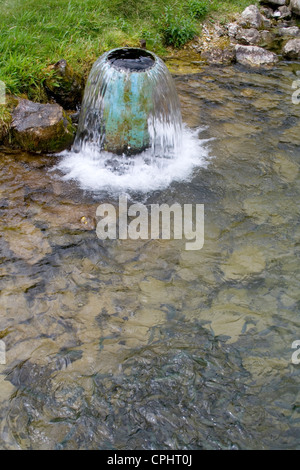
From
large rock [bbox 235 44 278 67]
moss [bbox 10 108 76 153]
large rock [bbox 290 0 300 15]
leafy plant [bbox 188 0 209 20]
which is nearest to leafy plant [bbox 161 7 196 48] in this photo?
leafy plant [bbox 188 0 209 20]

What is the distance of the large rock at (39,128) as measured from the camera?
5496 mm

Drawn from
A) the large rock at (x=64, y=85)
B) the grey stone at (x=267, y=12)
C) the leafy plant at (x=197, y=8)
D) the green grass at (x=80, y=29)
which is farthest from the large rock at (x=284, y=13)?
the large rock at (x=64, y=85)

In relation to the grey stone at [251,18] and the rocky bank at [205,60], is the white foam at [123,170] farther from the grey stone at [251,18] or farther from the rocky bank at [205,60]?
the grey stone at [251,18]

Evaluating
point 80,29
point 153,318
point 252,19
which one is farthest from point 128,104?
point 252,19

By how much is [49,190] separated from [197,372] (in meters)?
2.86

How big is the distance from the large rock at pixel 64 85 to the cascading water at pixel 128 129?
94 cm

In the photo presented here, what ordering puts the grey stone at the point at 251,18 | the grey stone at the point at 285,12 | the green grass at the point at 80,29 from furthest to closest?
the grey stone at the point at 285,12, the grey stone at the point at 251,18, the green grass at the point at 80,29

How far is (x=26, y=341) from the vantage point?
11.7 ft

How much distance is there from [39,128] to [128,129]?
3.83 feet

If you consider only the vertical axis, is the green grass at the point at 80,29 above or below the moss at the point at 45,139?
above

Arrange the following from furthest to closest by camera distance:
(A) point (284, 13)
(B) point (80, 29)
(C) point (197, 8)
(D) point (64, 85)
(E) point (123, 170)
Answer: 1. (A) point (284, 13)
2. (C) point (197, 8)
3. (B) point (80, 29)
4. (D) point (64, 85)
5. (E) point (123, 170)

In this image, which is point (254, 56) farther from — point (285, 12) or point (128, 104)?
point (128, 104)

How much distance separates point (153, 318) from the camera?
3.79m
